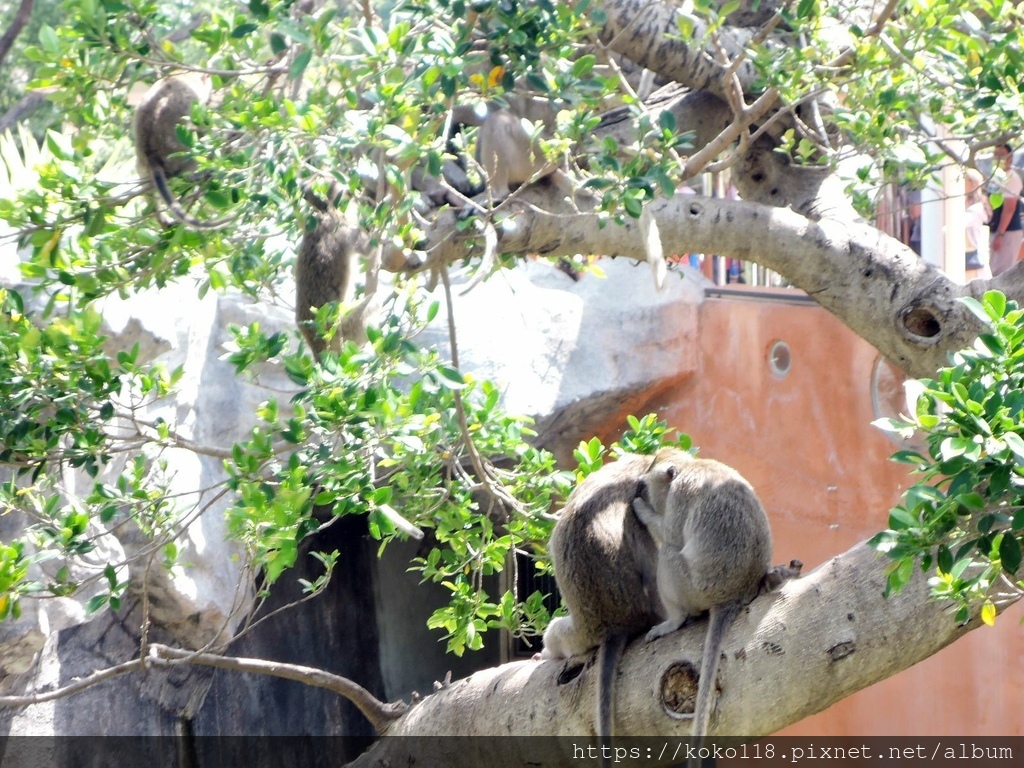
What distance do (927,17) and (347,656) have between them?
7.12 metres

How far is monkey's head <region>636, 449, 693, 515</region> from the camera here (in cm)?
348

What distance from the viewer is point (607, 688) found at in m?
2.89

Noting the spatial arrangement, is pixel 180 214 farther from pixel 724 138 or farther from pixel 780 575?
pixel 780 575

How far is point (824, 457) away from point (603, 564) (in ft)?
12.4

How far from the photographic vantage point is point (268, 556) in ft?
9.41

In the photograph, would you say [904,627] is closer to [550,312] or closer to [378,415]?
[378,415]

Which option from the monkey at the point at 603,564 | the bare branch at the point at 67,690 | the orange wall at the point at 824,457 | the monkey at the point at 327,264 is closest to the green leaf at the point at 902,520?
the monkey at the point at 603,564

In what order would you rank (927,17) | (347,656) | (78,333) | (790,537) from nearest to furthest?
(78,333), (927,17), (790,537), (347,656)

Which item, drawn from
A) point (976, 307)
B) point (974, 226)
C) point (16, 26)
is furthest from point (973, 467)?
point (16, 26)

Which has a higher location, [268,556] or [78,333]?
[78,333]

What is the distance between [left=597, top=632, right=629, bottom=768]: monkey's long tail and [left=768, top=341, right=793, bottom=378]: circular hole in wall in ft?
14.4

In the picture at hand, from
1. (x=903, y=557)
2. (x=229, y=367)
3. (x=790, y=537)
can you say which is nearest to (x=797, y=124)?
(x=903, y=557)

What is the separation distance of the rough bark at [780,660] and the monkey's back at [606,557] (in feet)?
0.69

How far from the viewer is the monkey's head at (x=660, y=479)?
348 cm
